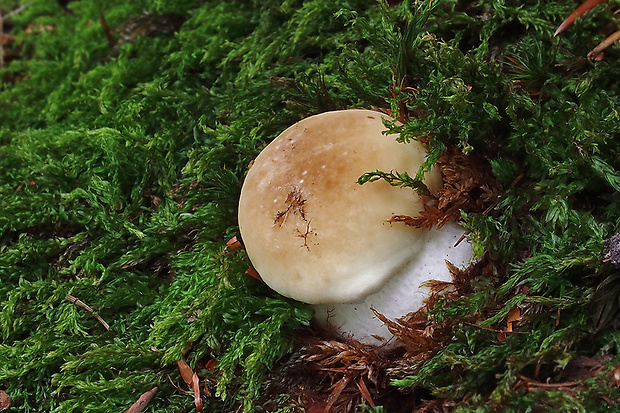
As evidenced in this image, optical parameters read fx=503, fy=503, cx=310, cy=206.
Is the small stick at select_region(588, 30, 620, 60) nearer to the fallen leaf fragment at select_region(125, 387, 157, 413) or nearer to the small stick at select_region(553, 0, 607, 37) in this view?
the small stick at select_region(553, 0, 607, 37)

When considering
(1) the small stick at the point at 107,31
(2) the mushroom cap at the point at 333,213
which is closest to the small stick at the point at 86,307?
(2) the mushroom cap at the point at 333,213

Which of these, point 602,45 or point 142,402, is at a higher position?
point 602,45

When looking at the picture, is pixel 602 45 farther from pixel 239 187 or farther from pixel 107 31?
pixel 107 31

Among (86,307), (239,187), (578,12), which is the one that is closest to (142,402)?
(86,307)

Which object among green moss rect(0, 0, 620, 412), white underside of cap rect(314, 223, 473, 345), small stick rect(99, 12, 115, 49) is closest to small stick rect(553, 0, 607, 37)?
green moss rect(0, 0, 620, 412)

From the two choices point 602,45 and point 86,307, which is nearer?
point 602,45

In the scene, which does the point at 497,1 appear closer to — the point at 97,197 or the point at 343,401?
the point at 343,401
